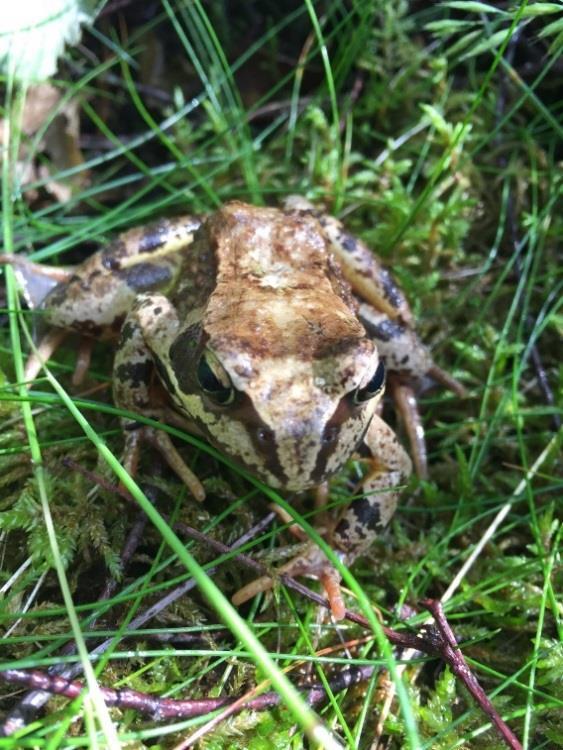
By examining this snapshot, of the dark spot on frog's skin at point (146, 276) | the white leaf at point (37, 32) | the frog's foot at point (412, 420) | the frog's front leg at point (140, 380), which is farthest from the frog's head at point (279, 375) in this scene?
the white leaf at point (37, 32)

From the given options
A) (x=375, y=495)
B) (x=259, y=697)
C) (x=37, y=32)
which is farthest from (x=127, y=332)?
(x=37, y=32)

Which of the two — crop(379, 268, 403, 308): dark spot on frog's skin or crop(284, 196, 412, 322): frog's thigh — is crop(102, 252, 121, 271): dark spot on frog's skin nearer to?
crop(284, 196, 412, 322): frog's thigh

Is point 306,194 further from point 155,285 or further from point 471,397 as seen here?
point 471,397

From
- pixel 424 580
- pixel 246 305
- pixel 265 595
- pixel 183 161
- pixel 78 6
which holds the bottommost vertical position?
pixel 424 580

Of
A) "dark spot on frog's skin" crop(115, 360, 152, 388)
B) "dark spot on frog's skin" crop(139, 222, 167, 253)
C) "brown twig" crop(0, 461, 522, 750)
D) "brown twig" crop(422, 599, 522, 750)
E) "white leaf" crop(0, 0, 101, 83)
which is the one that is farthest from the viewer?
"white leaf" crop(0, 0, 101, 83)

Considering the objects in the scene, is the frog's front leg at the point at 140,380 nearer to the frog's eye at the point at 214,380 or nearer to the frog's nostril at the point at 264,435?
the frog's eye at the point at 214,380

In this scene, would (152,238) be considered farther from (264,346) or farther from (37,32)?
(37,32)

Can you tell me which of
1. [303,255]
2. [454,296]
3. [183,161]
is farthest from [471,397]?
Result: [183,161]

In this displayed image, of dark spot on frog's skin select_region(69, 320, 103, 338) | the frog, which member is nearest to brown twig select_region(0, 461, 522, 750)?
the frog
